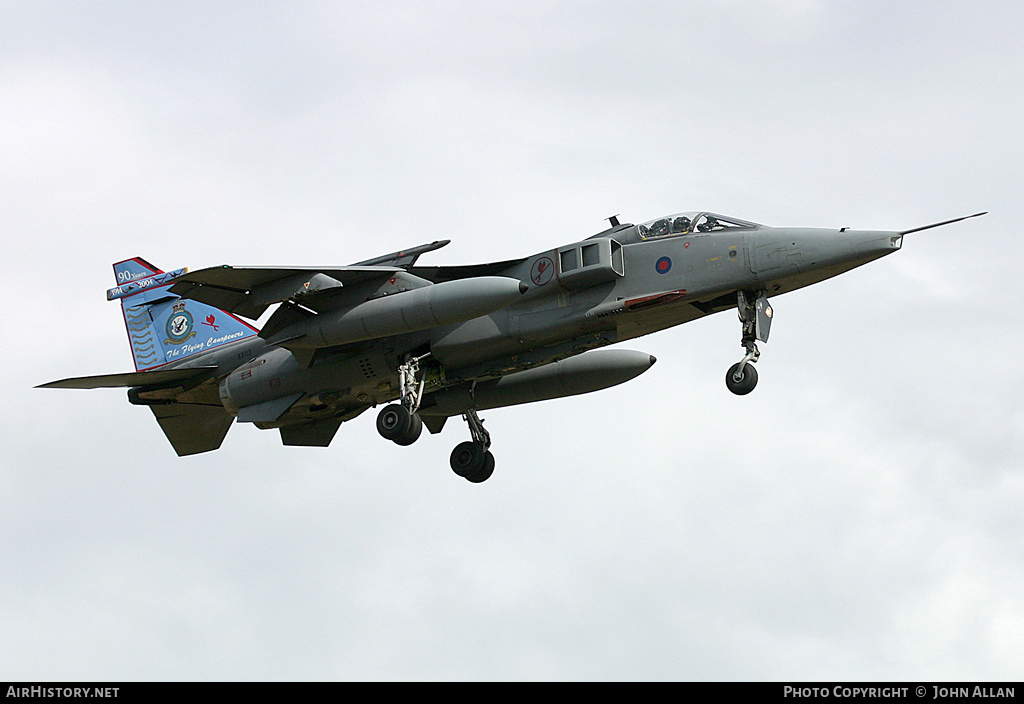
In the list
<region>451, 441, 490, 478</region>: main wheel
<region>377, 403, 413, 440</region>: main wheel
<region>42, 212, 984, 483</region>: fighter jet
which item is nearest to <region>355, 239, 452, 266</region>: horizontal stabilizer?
<region>42, 212, 984, 483</region>: fighter jet

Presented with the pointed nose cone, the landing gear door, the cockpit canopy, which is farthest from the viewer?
the cockpit canopy

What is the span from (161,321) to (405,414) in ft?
23.7

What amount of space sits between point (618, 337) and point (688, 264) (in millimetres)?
1817

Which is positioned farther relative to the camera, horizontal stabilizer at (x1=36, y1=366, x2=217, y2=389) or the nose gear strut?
the nose gear strut

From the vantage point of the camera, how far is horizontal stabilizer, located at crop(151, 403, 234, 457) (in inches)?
1016

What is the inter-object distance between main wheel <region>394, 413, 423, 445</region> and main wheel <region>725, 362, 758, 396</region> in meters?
5.55

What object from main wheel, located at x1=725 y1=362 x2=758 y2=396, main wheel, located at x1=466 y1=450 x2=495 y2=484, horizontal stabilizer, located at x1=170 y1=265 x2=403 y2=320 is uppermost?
horizontal stabilizer, located at x1=170 y1=265 x2=403 y2=320

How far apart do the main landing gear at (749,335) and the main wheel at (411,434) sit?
18.2ft

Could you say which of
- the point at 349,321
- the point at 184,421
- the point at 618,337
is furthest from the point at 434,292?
the point at 184,421

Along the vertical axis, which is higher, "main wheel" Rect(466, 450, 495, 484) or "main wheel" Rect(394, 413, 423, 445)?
"main wheel" Rect(394, 413, 423, 445)

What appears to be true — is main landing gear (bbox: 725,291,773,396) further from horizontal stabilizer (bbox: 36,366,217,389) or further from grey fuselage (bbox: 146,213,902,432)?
horizontal stabilizer (bbox: 36,366,217,389)

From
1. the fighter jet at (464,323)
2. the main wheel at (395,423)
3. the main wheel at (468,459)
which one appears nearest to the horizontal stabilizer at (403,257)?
the fighter jet at (464,323)
